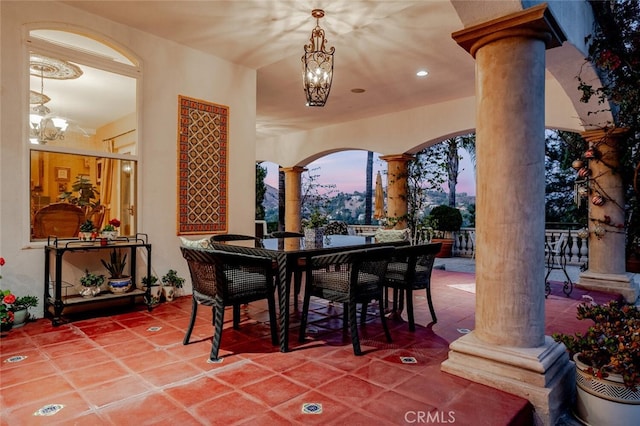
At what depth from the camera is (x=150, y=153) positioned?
4.45 metres

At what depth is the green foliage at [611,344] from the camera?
1.94 metres

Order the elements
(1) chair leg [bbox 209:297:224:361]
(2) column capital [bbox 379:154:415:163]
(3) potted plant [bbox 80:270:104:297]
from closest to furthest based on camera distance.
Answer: (1) chair leg [bbox 209:297:224:361]
(3) potted plant [bbox 80:270:104:297]
(2) column capital [bbox 379:154:415:163]

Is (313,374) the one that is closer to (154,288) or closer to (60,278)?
(60,278)

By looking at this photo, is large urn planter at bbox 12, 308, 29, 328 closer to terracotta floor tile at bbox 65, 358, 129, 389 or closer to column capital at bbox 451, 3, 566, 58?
terracotta floor tile at bbox 65, 358, 129, 389

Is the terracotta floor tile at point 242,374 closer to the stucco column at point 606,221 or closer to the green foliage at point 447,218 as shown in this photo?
the stucco column at point 606,221

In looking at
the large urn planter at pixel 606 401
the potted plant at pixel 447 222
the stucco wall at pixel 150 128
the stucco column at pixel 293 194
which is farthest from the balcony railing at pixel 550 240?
the large urn planter at pixel 606 401

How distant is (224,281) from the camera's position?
2.74 meters

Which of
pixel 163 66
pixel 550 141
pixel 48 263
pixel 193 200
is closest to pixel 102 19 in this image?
pixel 163 66

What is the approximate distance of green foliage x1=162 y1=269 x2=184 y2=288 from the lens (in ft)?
14.9

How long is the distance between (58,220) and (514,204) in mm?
4259

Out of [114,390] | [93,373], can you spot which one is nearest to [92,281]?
[93,373]

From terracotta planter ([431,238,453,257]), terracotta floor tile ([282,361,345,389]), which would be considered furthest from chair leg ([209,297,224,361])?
terracotta planter ([431,238,453,257])

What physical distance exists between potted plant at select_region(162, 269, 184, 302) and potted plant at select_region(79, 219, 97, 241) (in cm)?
96

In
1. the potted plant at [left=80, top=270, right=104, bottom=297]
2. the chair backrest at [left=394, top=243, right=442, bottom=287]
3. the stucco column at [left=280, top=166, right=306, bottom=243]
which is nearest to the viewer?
the chair backrest at [left=394, top=243, right=442, bottom=287]
